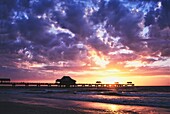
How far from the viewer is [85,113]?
771 inches

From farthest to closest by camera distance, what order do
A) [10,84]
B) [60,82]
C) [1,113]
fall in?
1. [60,82]
2. [10,84]
3. [1,113]

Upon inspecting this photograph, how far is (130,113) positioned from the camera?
19531 mm

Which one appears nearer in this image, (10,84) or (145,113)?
(145,113)

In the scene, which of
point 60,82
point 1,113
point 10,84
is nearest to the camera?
point 1,113

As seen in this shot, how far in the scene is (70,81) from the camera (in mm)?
99500

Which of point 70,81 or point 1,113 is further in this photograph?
point 70,81

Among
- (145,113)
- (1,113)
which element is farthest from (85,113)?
(1,113)

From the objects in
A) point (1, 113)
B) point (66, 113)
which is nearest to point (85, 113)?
point (66, 113)

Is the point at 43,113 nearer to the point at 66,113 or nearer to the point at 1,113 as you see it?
the point at 66,113

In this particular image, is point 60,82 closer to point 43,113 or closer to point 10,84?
point 10,84

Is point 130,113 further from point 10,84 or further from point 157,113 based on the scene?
point 10,84

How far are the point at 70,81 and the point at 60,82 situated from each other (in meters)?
3.50

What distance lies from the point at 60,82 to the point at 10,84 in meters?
17.3

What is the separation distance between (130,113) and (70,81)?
8052 centimetres
